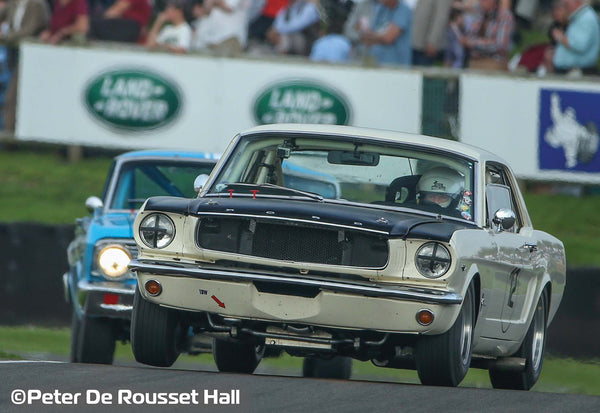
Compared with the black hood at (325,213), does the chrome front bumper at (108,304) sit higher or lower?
lower

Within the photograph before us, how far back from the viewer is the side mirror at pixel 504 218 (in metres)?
8.30

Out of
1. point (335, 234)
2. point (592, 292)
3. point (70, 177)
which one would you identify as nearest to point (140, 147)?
point (70, 177)

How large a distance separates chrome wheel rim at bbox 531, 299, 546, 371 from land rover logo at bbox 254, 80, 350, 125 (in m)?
7.03

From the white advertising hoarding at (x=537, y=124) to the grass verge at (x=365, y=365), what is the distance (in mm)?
3191

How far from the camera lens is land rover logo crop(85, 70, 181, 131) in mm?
16625

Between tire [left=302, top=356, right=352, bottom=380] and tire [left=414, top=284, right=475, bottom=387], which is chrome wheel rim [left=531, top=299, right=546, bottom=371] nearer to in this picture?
tire [left=414, top=284, right=475, bottom=387]

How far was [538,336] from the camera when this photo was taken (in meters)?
9.40

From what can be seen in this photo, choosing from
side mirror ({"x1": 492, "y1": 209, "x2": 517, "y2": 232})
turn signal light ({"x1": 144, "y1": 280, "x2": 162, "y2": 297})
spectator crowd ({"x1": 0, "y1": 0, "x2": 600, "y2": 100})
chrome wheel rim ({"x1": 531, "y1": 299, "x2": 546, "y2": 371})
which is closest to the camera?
turn signal light ({"x1": 144, "y1": 280, "x2": 162, "y2": 297})

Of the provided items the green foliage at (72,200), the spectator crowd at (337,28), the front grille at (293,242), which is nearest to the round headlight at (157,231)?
the front grille at (293,242)

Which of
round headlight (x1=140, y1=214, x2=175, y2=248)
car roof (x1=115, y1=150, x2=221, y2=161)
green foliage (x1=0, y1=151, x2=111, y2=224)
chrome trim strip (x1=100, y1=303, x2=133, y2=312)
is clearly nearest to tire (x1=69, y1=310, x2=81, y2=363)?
chrome trim strip (x1=100, y1=303, x2=133, y2=312)

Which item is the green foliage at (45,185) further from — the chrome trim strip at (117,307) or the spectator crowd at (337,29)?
the chrome trim strip at (117,307)

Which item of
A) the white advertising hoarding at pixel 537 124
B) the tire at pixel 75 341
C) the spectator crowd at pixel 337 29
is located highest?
the spectator crowd at pixel 337 29

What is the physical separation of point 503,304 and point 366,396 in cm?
177

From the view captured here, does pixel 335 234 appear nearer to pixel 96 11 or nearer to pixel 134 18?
pixel 134 18
